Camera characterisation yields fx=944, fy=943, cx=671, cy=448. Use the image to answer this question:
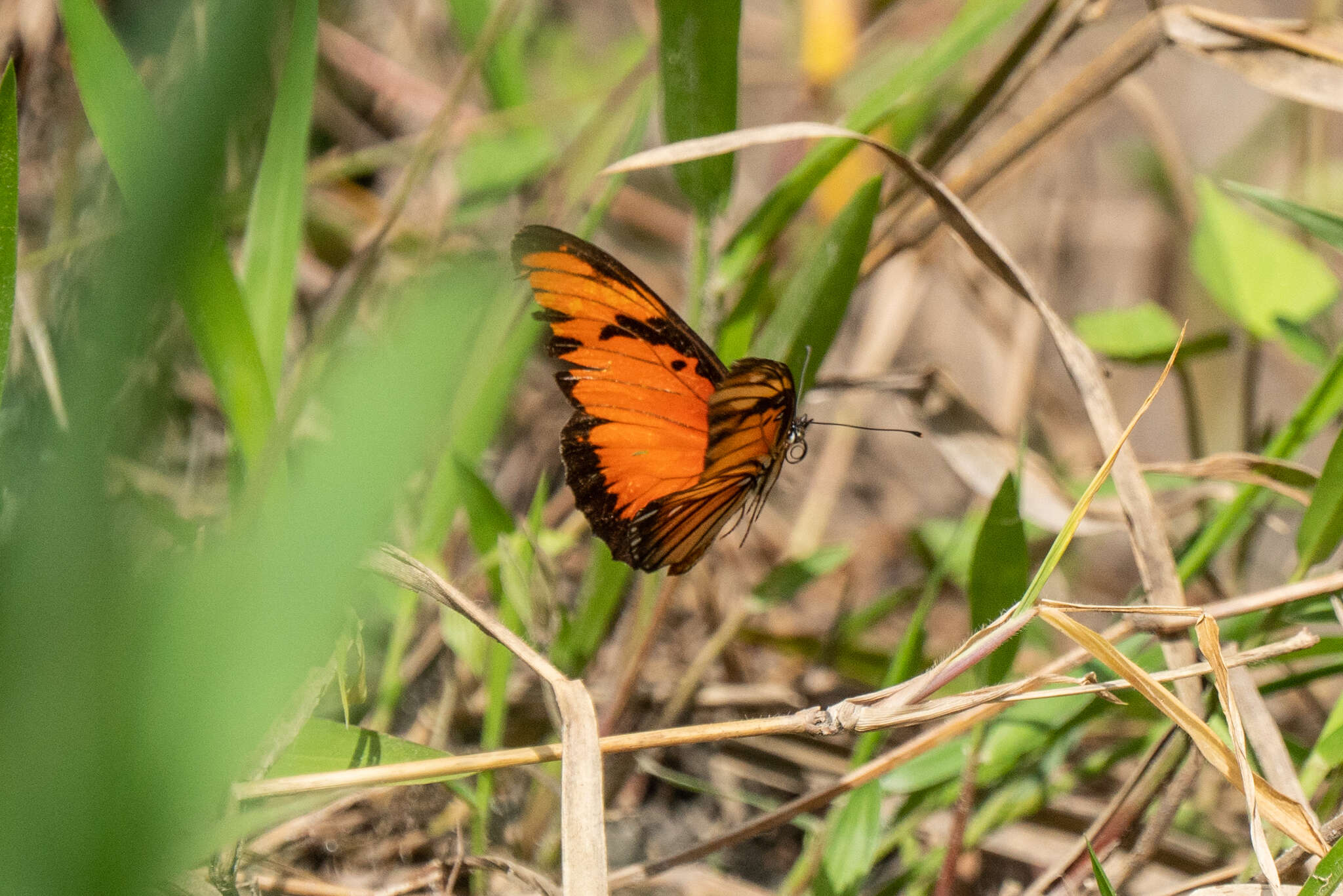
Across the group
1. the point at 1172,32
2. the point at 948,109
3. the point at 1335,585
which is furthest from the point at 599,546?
Result: the point at 948,109

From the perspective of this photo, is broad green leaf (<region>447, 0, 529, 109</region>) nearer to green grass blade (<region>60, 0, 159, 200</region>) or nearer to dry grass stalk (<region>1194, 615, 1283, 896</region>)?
green grass blade (<region>60, 0, 159, 200</region>)

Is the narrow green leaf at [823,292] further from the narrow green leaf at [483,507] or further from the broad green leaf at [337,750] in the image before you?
the broad green leaf at [337,750]

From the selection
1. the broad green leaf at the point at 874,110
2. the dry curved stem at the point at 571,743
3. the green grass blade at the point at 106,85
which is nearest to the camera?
the dry curved stem at the point at 571,743

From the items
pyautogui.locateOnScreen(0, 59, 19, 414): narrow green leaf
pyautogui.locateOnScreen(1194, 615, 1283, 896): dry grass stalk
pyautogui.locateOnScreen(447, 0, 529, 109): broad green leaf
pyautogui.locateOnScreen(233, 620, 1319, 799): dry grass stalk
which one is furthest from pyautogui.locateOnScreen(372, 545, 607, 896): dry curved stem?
A: pyautogui.locateOnScreen(447, 0, 529, 109): broad green leaf

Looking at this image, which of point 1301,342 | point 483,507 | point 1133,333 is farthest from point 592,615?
point 1301,342

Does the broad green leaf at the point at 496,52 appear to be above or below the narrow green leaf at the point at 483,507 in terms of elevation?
above

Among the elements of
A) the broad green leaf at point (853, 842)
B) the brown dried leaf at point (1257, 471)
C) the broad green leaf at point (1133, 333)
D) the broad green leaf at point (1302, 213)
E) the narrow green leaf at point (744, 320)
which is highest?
the broad green leaf at point (1302, 213)

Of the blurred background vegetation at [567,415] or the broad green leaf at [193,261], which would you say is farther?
the broad green leaf at [193,261]

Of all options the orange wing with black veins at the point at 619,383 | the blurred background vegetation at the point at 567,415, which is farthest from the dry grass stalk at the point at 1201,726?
the orange wing with black veins at the point at 619,383
